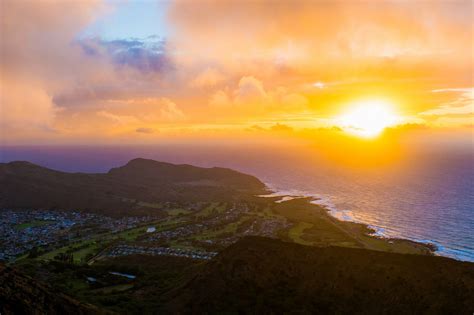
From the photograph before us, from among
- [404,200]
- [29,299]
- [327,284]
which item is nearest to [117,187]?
[404,200]

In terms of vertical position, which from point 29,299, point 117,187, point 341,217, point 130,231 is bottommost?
point 130,231

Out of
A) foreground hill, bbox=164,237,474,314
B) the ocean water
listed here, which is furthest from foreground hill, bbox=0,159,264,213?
foreground hill, bbox=164,237,474,314

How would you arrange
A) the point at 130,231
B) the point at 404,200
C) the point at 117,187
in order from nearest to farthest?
1. the point at 130,231
2. the point at 404,200
3. the point at 117,187

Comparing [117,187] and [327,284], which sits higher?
[117,187]

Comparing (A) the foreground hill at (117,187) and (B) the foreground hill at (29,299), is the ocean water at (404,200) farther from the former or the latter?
(B) the foreground hill at (29,299)

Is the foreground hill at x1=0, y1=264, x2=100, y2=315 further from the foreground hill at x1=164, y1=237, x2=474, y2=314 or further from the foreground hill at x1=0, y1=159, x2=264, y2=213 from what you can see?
the foreground hill at x1=0, y1=159, x2=264, y2=213

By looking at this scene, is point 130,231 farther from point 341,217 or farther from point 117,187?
point 341,217
